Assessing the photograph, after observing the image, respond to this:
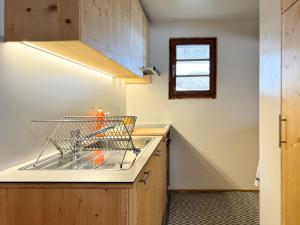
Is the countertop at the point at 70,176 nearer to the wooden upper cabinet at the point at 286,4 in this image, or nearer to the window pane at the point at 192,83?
the wooden upper cabinet at the point at 286,4

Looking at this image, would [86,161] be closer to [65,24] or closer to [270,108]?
[65,24]

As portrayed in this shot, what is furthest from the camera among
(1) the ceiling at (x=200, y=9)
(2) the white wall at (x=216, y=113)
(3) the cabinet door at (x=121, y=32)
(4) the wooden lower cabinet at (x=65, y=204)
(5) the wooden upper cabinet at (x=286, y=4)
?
(2) the white wall at (x=216, y=113)

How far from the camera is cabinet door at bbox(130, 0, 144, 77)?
3.07m

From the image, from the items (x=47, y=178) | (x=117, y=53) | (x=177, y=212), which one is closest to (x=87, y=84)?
(x=117, y=53)

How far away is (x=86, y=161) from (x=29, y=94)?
20.8 inches

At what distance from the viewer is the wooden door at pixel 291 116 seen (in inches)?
78.2


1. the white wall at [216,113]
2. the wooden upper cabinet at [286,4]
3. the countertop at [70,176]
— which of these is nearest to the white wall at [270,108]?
the wooden upper cabinet at [286,4]

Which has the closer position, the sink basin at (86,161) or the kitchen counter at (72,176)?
the kitchen counter at (72,176)

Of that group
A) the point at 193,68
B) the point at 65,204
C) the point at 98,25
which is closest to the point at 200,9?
the point at 193,68

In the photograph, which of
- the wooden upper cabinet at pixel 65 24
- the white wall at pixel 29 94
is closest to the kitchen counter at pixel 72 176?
the white wall at pixel 29 94

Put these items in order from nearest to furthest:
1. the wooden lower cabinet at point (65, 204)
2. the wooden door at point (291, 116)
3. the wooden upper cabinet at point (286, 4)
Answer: the wooden lower cabinet at point (65, 204)
the wooden door at point (291, 116)
the wooden upper cabinet at point (286, 4)

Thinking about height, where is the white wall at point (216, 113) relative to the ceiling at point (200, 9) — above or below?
below

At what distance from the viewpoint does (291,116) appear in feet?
6.84

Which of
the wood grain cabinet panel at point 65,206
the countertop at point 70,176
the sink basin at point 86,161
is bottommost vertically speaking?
the wood grain cabinet panel at point 65,206
